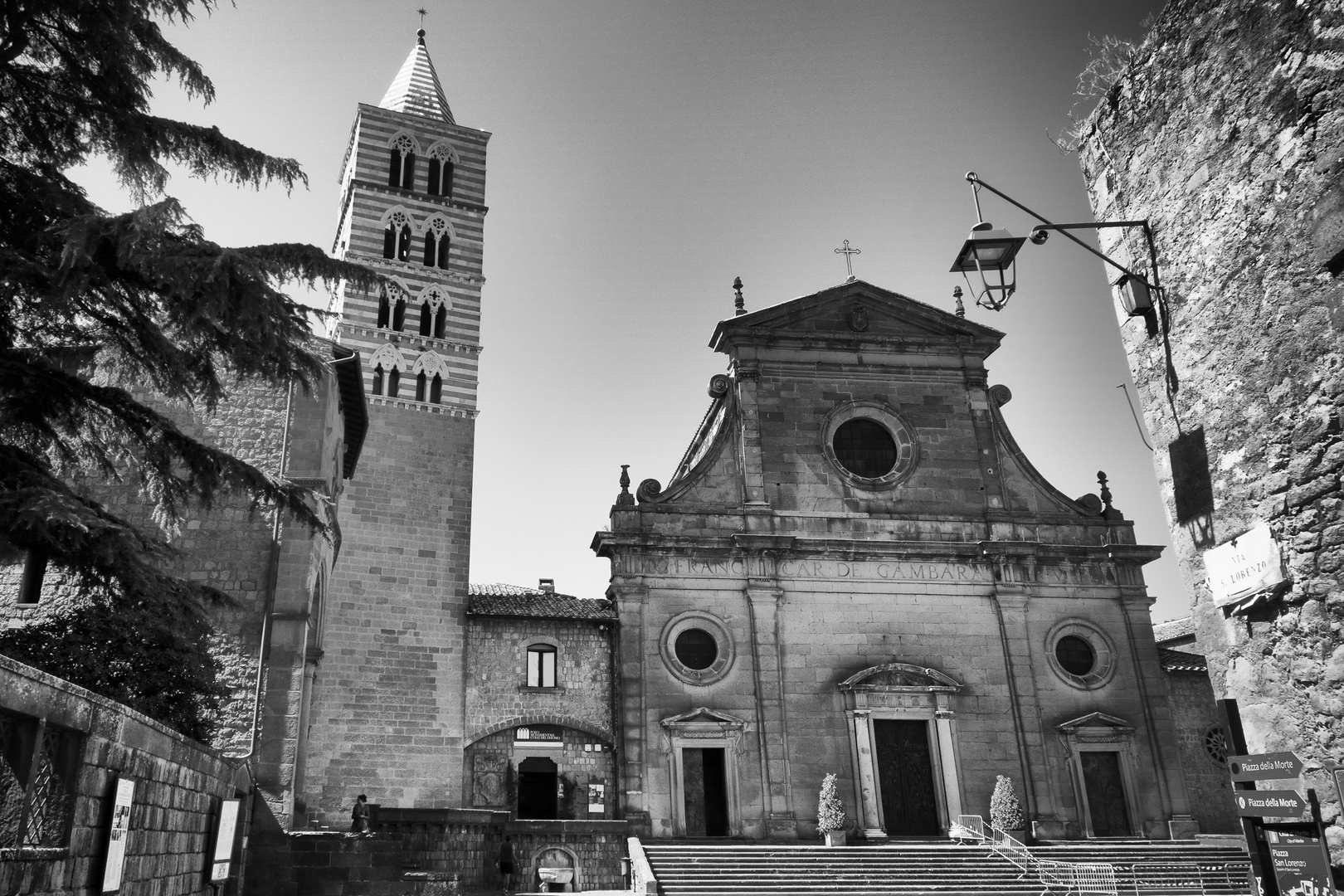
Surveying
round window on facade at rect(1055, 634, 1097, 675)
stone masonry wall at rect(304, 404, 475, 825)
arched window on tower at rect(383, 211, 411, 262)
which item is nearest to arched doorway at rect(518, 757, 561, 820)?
stone masonry wall at rect(304, 404, 475, 825)

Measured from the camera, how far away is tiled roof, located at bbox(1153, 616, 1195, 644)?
30.9 m

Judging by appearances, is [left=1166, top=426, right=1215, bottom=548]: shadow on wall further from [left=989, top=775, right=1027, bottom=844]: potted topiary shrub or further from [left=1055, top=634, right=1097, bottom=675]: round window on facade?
[left=1055, top=634, right=1097, bottom=675]: round window on facade

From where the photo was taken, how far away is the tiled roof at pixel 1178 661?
23969 mm

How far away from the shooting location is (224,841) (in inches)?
380

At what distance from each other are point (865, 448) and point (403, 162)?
602 inches

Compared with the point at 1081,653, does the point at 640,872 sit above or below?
below

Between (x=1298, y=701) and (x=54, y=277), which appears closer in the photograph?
(x=1298, y=701)

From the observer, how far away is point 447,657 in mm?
22078

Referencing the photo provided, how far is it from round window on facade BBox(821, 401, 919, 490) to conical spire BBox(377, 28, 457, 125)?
14580 millimetres

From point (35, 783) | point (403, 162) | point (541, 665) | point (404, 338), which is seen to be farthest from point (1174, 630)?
point (35, 783)

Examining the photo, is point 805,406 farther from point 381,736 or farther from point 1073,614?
point 381,736

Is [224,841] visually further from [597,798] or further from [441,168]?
[441,168]

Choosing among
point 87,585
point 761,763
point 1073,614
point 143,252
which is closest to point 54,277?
point 143,252

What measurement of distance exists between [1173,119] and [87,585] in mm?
8881
